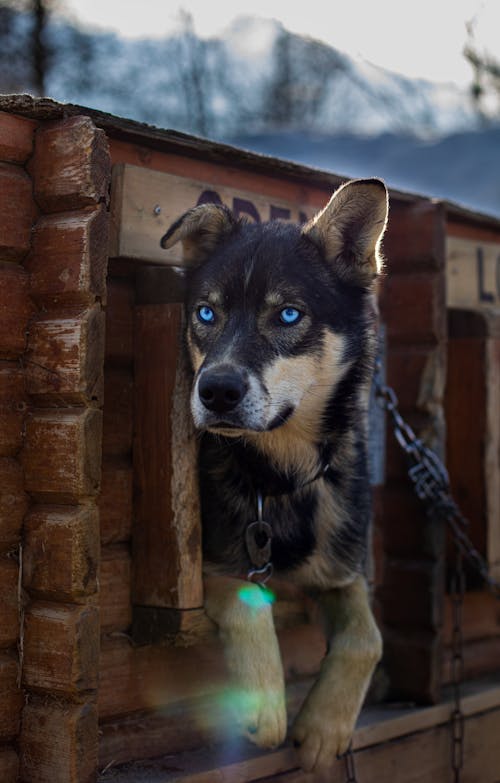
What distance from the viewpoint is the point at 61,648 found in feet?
8.13

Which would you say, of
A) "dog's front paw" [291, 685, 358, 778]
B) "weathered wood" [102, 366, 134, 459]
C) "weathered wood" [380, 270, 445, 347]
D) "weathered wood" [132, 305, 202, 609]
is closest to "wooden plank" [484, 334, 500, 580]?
"weathered wood" [380, 270, 445, 347]

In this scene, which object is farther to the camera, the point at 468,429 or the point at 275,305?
the point at 468,429

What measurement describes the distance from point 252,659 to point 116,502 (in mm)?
669

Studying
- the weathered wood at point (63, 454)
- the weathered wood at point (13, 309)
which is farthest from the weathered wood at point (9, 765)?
the weathered wood at point (13, 309)

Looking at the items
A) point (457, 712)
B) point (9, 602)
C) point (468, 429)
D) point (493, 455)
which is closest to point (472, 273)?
point (468, 429)

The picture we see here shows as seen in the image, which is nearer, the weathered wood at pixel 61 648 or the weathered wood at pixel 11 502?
the weathered wood at pixel 61 648

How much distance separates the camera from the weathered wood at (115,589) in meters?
2.92

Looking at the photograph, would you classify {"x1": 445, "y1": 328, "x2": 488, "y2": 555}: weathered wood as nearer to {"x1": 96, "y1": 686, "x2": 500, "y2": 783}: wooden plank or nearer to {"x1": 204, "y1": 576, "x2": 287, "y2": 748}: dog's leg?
{"x1": 96, "y1": 686, "x2": 500, "y2": 783}: wooden plank

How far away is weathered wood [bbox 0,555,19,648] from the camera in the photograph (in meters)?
2.56

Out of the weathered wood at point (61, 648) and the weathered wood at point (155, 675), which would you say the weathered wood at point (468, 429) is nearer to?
the weathered wood at point (155, 675)

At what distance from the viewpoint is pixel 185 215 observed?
2.88 meters

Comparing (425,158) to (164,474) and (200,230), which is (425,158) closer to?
(200,230)

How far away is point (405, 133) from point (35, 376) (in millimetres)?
8491

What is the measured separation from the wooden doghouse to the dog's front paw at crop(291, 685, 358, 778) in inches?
12.2
